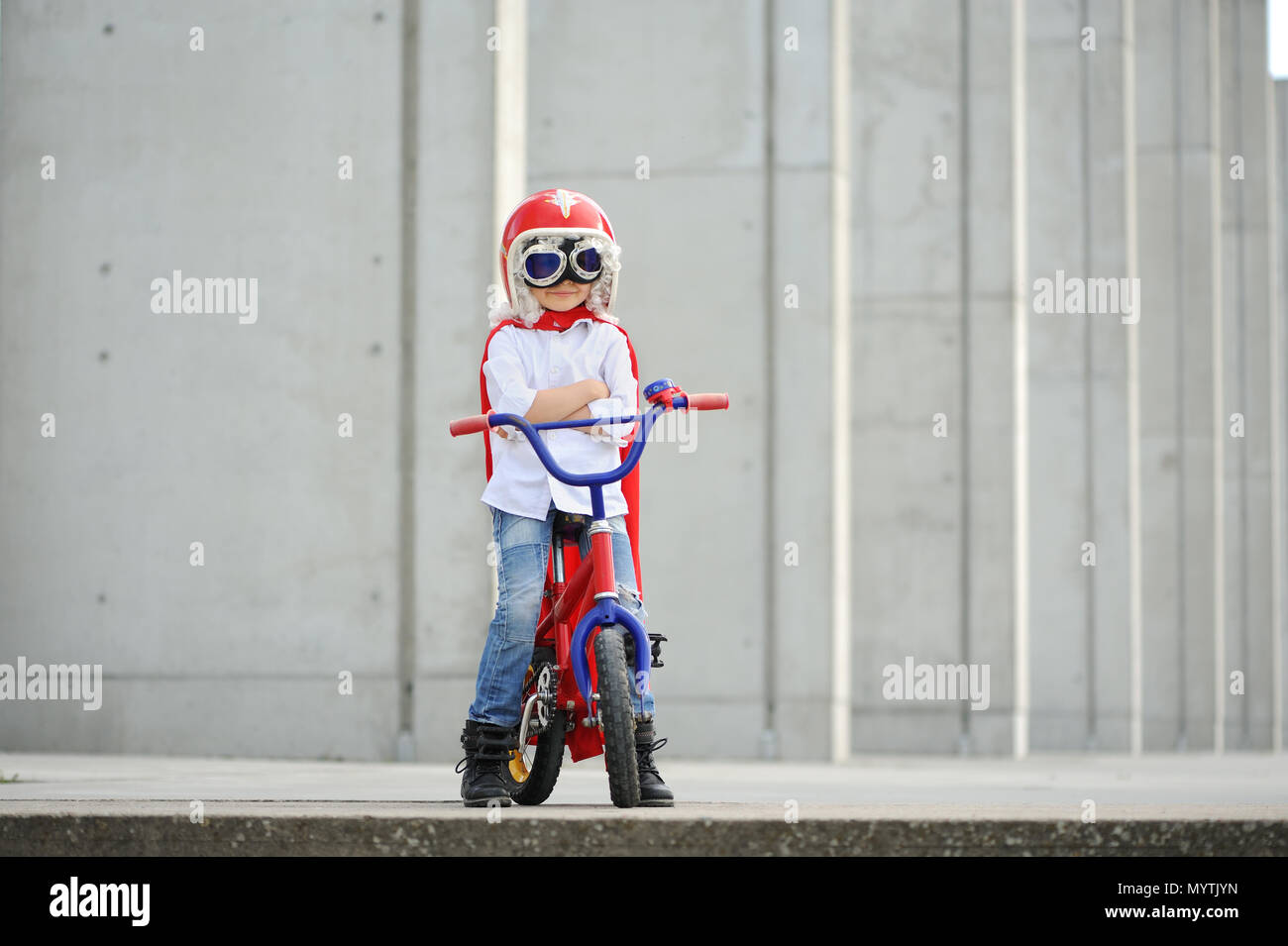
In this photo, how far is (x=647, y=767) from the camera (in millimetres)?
5238

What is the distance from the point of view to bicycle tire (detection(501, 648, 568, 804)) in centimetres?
541

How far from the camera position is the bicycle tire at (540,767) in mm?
5406

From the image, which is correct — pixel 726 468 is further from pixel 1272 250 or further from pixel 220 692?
pixel 1272 250

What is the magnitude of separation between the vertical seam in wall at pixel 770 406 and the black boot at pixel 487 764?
19.1 feet

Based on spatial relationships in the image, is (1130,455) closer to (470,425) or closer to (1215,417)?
(1215,417)

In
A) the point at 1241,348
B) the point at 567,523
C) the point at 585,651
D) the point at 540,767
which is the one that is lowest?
the point at 540,767

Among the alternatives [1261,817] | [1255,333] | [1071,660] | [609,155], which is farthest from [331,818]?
[1255,333]

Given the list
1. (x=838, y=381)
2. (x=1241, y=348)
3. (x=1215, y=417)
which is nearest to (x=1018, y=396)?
(x=838, y=381)

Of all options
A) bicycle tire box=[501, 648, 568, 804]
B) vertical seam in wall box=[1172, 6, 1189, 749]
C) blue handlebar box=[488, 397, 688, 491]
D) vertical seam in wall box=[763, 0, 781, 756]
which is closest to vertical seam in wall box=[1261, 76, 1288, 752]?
vertical seam in wall box=[1172, 6, 1189, 749]

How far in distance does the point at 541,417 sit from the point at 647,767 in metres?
1.02

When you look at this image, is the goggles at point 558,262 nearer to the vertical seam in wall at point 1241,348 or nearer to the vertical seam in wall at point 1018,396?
the vertical seam in wall at point 1018,396

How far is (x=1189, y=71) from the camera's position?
24.6 metres

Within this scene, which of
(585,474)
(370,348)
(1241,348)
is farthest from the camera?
(1241,348)

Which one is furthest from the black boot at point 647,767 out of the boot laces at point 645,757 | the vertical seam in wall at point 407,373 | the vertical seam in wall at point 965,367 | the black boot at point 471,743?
the vertical seam in wall at point 965,367
